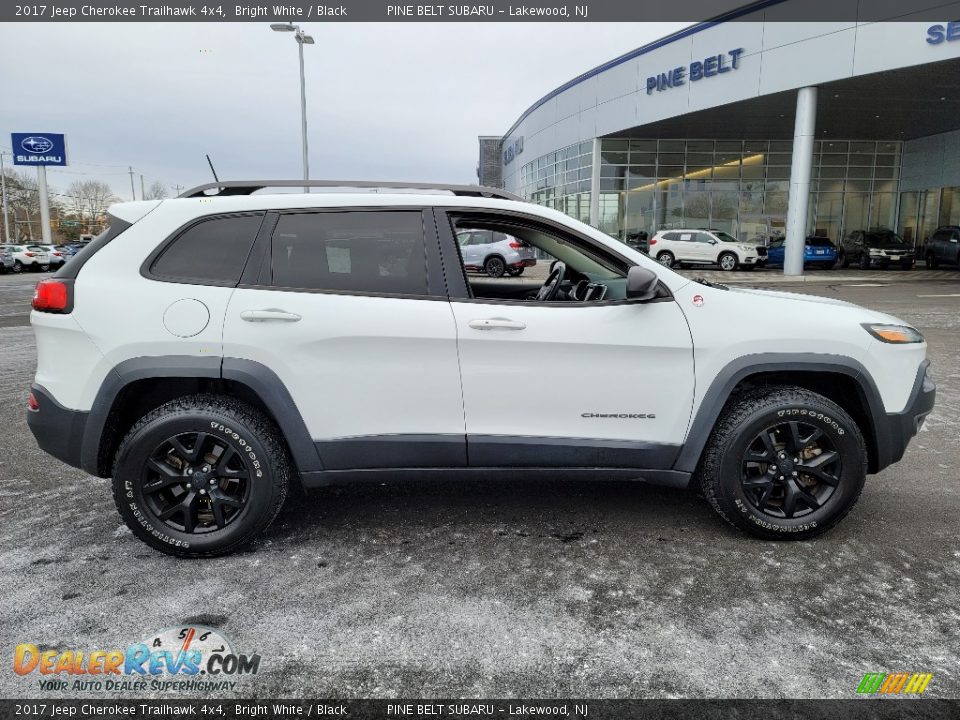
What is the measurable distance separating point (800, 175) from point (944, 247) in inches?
379

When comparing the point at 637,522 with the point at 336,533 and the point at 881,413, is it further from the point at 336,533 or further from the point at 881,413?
the point at 336,533

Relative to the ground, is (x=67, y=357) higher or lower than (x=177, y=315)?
lower

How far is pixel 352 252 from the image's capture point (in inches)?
123

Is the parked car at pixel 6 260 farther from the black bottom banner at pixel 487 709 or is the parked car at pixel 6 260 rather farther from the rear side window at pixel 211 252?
the black bottom banner at pixel 487 709

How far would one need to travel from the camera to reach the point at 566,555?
10.2 feet

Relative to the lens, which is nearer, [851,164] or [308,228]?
[308,228]

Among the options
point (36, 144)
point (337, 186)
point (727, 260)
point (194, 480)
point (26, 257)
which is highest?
point (36, 144)

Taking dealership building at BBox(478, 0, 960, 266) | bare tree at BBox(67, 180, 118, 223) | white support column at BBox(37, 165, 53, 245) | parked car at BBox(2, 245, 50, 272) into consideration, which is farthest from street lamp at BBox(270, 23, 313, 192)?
bare tree at BBox(67, 180, 118, 223)

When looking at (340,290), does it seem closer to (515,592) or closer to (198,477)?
(198,477)

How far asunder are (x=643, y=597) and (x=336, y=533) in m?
1.57

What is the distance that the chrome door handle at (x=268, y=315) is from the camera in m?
2.97

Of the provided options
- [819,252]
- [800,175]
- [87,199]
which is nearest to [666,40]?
[800,175]

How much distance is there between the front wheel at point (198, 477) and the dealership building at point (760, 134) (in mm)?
23227

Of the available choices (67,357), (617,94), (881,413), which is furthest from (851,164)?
(67,357)
